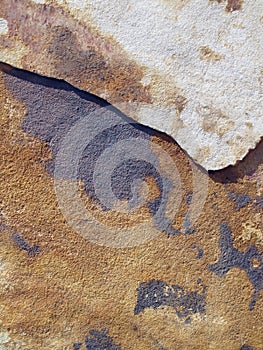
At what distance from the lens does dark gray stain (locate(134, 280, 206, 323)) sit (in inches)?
181

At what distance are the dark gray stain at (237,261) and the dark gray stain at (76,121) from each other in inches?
28.2

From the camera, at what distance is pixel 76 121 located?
454 cm

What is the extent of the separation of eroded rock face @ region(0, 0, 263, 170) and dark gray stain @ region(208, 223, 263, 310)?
77 cm

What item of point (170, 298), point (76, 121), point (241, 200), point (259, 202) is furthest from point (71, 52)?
point (170, 298)

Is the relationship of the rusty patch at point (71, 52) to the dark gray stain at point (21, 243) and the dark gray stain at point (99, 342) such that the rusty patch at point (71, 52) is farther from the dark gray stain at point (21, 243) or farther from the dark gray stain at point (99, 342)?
the dark gray stain at point (99, 342)

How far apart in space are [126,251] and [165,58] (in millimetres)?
1995

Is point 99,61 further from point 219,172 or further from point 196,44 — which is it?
point 219,172

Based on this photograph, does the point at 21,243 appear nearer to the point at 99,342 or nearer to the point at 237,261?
the point at 99,342

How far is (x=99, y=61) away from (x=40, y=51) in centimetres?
60

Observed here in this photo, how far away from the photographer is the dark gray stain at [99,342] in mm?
4582

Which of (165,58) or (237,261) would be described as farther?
(237,261)

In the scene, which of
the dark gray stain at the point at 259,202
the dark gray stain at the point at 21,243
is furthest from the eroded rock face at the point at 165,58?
the dark gray stain at the point at 21,243

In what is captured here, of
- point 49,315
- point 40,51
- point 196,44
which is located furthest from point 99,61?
point 49,315

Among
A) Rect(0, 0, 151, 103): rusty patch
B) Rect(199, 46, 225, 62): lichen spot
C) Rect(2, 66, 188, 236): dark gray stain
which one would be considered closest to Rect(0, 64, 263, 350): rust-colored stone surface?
Rect(2, 66, 188, 236): dark gray stain
